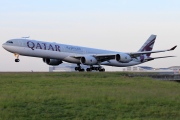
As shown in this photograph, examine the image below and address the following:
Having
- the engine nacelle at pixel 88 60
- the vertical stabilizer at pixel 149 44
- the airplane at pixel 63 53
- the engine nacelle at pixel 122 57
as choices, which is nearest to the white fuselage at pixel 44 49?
the airplane at pixel 63 53

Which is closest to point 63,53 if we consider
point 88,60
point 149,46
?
point 88,60

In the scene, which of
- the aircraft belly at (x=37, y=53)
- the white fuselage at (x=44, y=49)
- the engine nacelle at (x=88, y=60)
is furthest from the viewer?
the engine nacelle at (x=88, y=60)

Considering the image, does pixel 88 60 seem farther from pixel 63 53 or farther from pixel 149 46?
pixel 149 46

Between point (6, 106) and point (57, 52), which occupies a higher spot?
point (57, 52)

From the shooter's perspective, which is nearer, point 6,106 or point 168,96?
point 6,106

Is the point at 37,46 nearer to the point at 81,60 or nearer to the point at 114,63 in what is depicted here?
the point at 81,60

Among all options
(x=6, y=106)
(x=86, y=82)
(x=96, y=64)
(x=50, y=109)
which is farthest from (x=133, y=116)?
(x=96, y=64)

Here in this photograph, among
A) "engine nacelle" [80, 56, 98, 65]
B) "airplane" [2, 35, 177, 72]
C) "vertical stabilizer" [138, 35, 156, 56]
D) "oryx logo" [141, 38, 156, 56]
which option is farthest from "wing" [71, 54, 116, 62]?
"oryx logo" [141, 38, 156, 56]

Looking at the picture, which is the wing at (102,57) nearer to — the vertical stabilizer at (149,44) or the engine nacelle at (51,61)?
the engine nacelle at (51,61)

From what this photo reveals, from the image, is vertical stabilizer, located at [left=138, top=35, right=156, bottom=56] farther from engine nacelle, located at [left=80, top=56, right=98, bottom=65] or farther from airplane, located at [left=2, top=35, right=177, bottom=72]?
engine nacelle, located at [left=80, top=56, right=98, bottom=65]

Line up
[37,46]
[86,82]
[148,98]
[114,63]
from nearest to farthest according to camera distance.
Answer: [148,98] < [86,82] < [37,46] < [114,63]

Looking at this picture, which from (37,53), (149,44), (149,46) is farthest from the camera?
(149,44)

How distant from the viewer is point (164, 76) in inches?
2126

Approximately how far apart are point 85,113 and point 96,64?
37.7 metres
